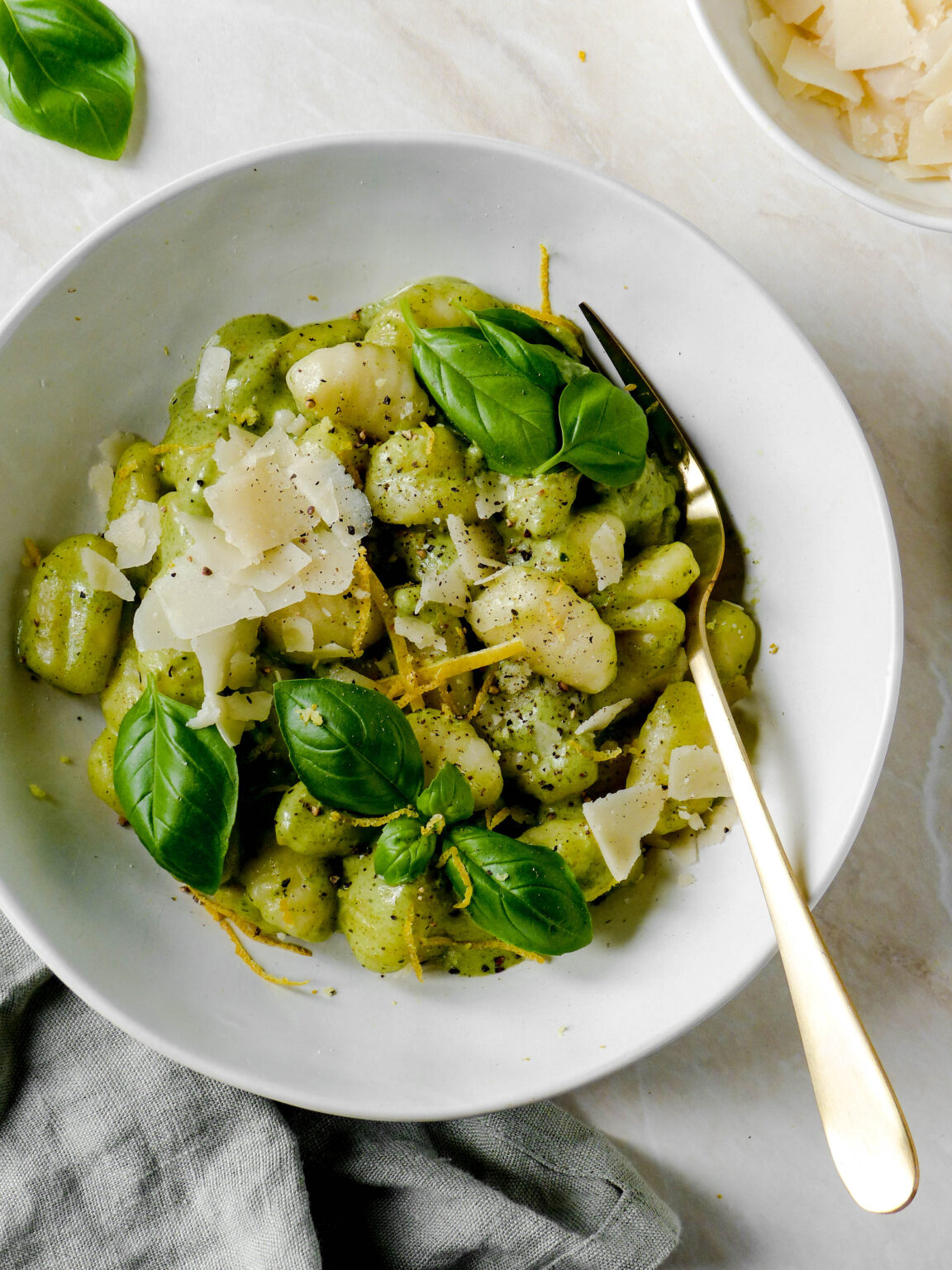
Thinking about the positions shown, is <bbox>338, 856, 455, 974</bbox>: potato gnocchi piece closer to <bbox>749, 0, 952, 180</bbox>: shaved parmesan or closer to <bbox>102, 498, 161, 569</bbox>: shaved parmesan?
<bbox>102, 498, 161, 569</bbox>: shaved parmesan

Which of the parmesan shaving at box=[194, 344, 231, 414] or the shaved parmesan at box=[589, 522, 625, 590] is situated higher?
the parmesan shaving at box=[194, 344, 231, 414]

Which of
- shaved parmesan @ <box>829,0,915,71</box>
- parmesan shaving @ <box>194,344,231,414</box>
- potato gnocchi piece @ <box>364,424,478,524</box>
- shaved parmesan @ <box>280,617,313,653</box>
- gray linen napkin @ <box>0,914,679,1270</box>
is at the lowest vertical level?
gray linen napkin @ <box>0,914,679,1270</box>

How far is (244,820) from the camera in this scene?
143 cm

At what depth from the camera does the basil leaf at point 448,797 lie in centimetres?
125

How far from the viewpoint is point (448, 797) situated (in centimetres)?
125

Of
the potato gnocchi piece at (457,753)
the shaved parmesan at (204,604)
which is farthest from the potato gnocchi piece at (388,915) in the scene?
the shaved parmesan at (204,604)

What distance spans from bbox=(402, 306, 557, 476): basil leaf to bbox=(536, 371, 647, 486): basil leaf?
2 cm

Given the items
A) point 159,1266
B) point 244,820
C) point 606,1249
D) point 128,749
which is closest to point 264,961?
point 244,820

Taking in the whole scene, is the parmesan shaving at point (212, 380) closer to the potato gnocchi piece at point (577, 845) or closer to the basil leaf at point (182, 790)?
the basil leaf at point (182, 790)

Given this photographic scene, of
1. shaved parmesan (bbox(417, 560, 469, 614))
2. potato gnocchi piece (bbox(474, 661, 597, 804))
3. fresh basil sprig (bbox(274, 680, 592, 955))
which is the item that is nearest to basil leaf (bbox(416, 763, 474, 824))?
fresh basil sprig (bbox(274, 680, 592, 955))

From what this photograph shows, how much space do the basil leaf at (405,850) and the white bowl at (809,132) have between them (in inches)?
40.6

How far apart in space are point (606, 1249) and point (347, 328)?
149 cm

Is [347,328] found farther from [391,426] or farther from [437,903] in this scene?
[437,903]

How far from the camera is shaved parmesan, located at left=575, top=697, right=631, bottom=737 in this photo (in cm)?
135
